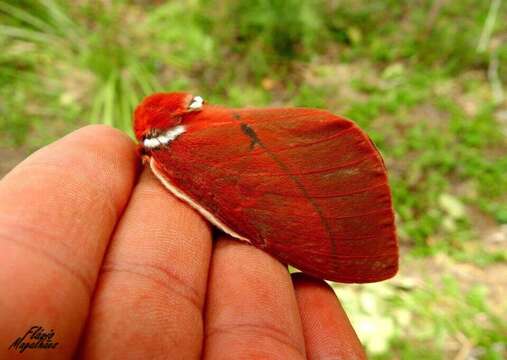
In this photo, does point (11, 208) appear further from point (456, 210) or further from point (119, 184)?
point (456, 210)

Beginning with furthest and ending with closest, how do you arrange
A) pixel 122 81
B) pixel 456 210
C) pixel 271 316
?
pixel 122 81
pixel 456 210
pixel 271 316

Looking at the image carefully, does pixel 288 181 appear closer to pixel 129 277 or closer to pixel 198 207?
pixel 198 207

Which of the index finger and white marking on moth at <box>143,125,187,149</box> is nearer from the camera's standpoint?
the index finger

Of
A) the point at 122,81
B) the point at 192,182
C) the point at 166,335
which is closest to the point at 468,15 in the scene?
the point at 122,81

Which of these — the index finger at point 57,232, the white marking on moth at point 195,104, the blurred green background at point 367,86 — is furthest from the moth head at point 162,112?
the blurred green background at point 367,86

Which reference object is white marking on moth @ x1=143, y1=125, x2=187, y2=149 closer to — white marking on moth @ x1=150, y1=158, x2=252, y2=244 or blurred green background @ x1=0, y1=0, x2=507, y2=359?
white marking on moth @ x1=150, y1=158, x2=252, y2=244

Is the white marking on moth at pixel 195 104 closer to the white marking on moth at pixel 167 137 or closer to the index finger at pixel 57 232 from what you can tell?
the white marking on moth at pixel 167 137

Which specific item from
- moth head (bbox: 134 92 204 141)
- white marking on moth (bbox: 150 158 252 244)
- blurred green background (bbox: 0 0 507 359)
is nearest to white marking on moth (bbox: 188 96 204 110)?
moth head (bbox: 134 92 204 141)
